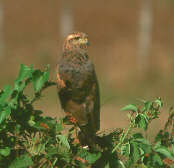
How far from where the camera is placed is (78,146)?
209cm

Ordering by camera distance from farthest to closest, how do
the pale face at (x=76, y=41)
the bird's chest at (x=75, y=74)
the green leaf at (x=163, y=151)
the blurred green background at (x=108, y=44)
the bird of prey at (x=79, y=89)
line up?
the blurred green background at (x=108, y=44) < the pale face at (x=76, y=41) < the bird's chest at (x=75, y=74) < the bird of prey at (x=79, y=89) < the green leaf at (x=163, y=151)

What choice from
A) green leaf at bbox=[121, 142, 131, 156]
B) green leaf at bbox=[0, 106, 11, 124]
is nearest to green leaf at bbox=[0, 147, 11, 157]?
green leaf at bbox=[0, 106, 11, 124]

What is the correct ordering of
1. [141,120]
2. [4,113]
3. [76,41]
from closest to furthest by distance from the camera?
1. [4,113]
2. [141,120]
3. [76,41]

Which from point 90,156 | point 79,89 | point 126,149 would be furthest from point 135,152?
point 79,89

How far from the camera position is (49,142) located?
1983 millimetres

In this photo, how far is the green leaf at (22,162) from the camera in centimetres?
188

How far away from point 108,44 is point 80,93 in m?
20.9

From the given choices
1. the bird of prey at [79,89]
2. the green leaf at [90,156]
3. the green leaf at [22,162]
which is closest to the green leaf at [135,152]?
the green leaf at [90,156]

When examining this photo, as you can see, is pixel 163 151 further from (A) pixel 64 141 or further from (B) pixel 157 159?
(A) pixel 64 141

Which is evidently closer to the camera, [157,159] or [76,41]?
[157,159]

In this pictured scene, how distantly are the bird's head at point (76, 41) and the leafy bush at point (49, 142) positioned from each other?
1.33m

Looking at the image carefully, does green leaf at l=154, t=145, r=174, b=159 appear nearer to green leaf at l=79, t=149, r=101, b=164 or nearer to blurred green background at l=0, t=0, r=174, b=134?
green leaf at l=79, t=149, r=101, b=164

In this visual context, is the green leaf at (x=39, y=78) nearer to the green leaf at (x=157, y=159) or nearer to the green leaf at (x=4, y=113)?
the green leaf at (x=4, y=113)

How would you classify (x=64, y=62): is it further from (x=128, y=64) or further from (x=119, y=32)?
(x=119, y=32)
